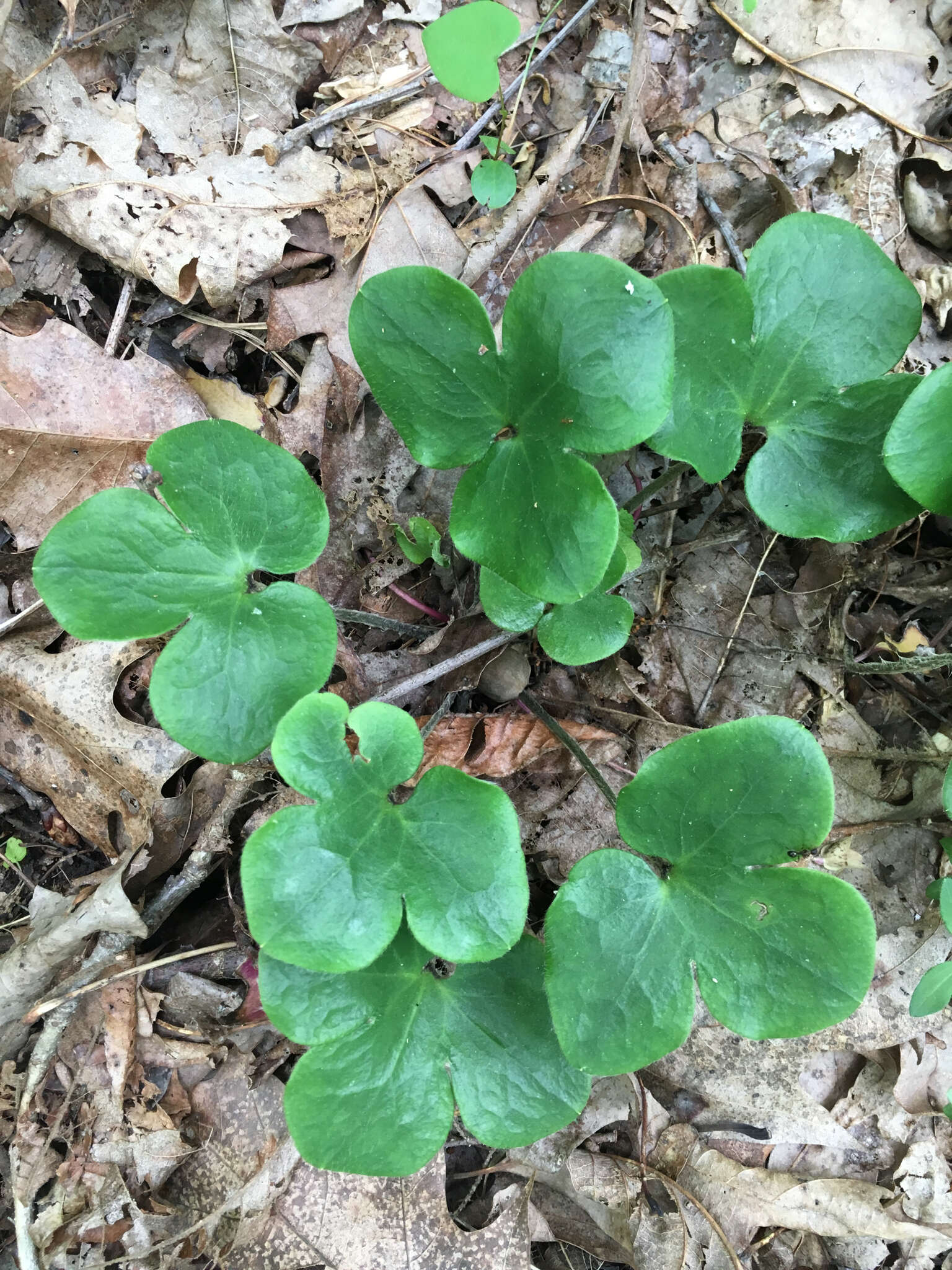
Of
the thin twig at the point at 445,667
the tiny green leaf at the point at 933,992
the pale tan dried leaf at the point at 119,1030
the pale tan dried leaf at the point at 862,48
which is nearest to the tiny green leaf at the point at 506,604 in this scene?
the thin twig at the point at 445,667

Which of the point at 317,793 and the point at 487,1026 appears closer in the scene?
the point at 317,793

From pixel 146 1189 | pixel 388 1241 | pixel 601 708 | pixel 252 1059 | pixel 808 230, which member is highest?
pixel 808 230

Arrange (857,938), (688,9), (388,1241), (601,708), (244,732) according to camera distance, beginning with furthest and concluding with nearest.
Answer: (688,9)
(601,708)
(388,1241)
(244,732)
(857,938)

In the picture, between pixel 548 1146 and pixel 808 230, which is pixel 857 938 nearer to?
pixel 548 1146

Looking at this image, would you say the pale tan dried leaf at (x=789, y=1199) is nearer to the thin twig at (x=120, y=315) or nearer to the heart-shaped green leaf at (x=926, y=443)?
the heart-shaped green leaf at (x=926, y=443)

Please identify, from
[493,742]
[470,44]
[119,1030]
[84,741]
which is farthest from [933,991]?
[470,44]

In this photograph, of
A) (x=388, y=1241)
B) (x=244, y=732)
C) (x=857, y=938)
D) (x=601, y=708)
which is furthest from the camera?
(x=601, y=708)

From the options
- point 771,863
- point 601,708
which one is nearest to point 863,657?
point 601,708
